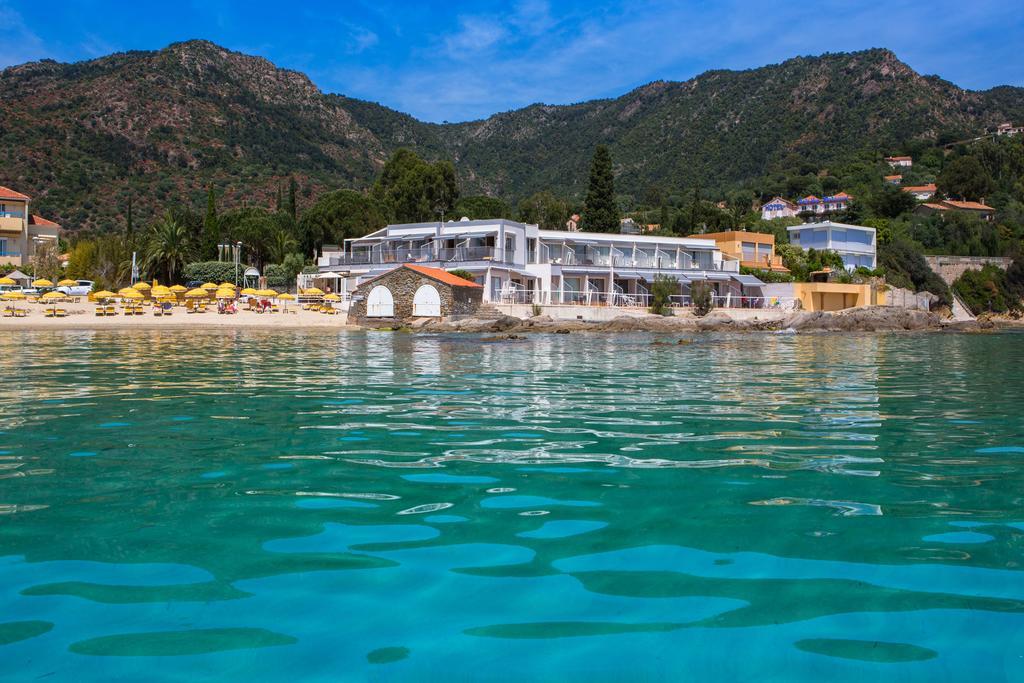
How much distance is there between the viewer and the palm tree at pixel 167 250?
5573 cm

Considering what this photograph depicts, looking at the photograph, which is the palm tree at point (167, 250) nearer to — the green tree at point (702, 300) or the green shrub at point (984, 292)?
the green tree at point (702, 300)

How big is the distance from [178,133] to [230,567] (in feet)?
421

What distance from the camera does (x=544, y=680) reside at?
284 centimetres

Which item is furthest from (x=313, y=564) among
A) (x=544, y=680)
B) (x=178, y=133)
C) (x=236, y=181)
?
(x=178, y=133)

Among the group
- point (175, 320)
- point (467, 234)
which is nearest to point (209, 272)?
point (175, 320)

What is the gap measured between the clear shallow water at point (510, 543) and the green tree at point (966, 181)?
95604 millimetres

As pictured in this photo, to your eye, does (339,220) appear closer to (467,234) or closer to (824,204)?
(467,234)

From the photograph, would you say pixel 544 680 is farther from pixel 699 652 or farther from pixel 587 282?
pixel 587 282

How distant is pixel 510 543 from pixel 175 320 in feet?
124

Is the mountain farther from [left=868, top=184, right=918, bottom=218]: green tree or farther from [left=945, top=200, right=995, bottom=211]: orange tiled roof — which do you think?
[left=868, top=184, right=918, bottom=218]: green tree

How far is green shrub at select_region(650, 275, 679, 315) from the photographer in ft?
155

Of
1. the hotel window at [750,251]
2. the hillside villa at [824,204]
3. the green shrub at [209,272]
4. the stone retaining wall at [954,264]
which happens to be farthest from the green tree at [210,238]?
the hillside villa at [824,204]

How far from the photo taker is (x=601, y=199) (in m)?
62.9

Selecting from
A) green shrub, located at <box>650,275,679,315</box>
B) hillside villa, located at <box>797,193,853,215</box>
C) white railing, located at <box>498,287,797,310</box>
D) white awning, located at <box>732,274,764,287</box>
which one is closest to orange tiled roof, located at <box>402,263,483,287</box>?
white railing, located at <box>498,287,797,310</box>
